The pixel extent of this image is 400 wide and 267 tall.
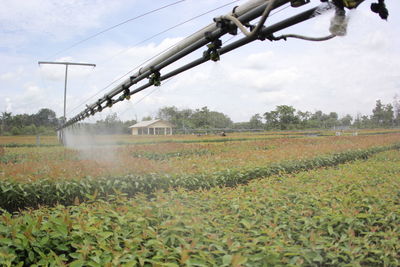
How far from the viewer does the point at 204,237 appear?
195 centimetres

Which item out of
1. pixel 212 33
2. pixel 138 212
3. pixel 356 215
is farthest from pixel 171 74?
pixel 356 215

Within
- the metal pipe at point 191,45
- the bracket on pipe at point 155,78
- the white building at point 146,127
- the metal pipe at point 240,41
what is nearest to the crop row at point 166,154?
the white building at point 146,127

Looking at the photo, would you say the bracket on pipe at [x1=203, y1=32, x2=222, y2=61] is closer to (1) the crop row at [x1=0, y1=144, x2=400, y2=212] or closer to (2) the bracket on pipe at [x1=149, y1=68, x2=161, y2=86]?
(2) the bracket on pipe at [x1=149, y1=68, x2=161, y2=86]

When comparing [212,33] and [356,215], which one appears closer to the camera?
[212,33]

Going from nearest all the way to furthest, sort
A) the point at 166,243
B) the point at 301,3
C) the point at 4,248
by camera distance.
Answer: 1. the point at 301,3
2. the point at 4,248
3. the point at 166,243

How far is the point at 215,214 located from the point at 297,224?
71cm

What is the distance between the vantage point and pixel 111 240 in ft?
6.42

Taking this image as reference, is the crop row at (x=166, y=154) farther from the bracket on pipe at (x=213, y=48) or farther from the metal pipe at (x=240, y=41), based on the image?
the bracket on pipe at (x=213, y=48)

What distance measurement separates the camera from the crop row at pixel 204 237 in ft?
5.61

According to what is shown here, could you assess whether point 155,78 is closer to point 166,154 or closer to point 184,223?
point 184,223

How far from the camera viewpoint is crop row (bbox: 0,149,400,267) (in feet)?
5.61

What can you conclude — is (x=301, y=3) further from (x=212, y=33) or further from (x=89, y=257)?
(x=89, y=257)

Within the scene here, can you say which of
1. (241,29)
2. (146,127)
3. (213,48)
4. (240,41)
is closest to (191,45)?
(213,48)

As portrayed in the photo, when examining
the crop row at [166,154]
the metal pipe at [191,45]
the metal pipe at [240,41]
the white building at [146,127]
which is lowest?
the crop row at [166,154]
